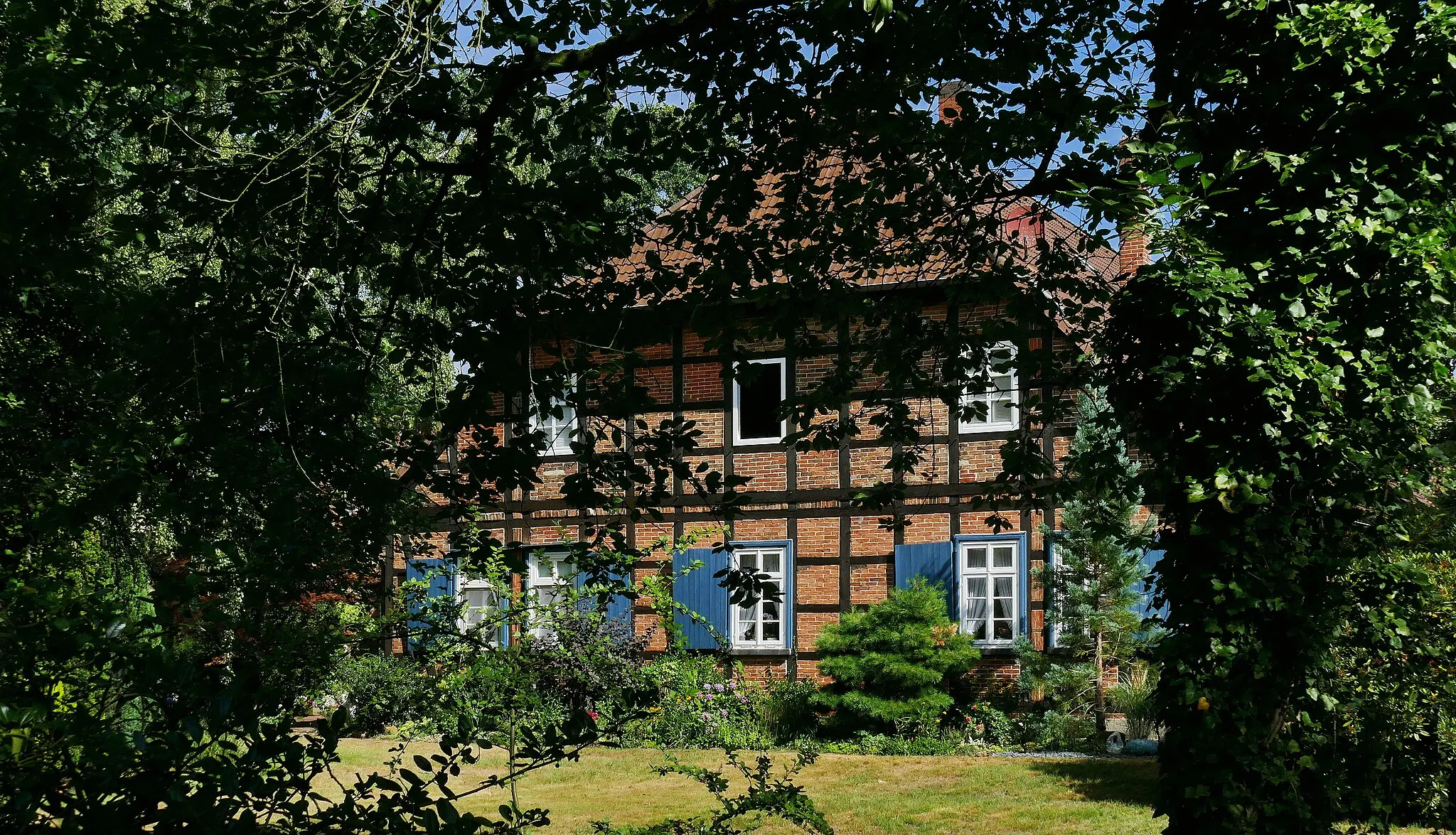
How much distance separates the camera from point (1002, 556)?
14.0 metres

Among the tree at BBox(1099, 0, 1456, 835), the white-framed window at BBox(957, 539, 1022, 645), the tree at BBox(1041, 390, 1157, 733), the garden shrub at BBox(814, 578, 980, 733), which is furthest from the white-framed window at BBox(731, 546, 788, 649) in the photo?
the tree at BBox(1099, 0, 1456, 835)

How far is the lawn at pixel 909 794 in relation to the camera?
8.38m

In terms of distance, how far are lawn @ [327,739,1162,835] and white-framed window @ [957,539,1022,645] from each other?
2.43m

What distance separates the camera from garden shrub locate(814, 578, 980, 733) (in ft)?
41.4

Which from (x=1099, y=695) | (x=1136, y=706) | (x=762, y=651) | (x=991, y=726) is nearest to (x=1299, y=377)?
(x=1136, y=706)

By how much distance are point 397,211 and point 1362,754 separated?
4538 millimetres

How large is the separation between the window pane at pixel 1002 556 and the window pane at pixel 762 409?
2.99 meters

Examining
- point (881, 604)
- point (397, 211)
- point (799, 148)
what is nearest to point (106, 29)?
Result: point (397, 211)

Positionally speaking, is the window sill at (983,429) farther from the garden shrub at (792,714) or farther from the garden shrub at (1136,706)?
the garden shrub at (792,714)

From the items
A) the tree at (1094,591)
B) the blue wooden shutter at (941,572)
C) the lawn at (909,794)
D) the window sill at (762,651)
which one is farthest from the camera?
the window sill at (762,651)

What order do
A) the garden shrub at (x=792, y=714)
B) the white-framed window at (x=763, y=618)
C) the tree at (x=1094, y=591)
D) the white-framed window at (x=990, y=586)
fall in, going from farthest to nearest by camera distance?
1. the white-framed window at (x=763, y=618)
2. the white-framed window at (x=990, y=586)
3. the garden shrub at (x=792, y=714)
4. the tree at (x=1094, y=591)

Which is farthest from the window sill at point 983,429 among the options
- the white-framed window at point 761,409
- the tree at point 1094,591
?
the white-framed window at point 761,409

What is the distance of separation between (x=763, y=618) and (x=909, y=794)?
534 cm

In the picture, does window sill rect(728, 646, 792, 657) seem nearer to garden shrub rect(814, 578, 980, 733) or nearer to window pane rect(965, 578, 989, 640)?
garden shrub rect(814, 578, 980, 733)
